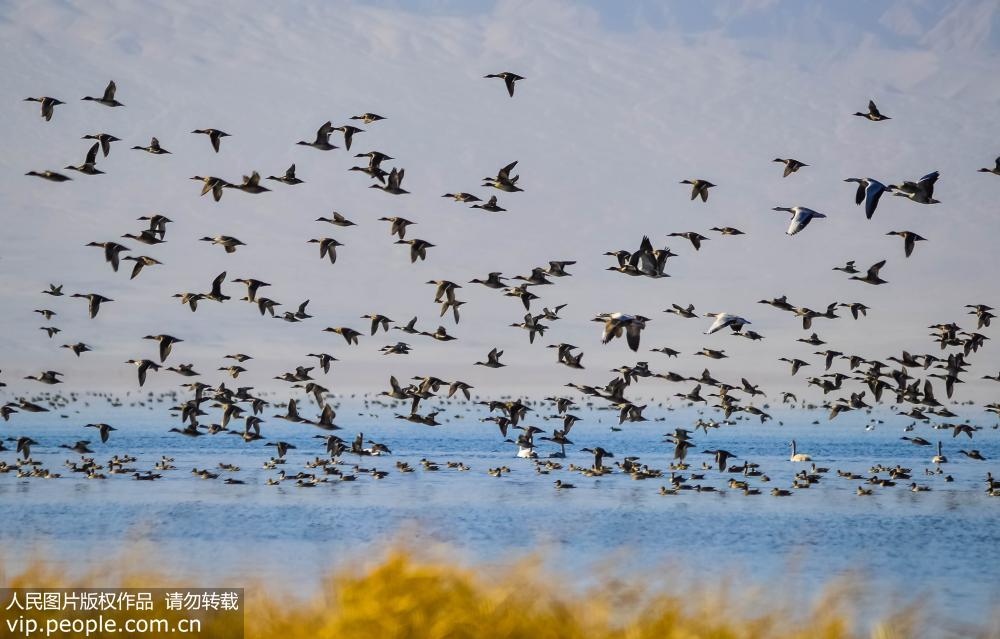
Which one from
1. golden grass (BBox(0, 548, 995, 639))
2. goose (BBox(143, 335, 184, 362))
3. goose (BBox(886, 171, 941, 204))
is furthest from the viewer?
goose (BBox(143, 335, 184, 362))

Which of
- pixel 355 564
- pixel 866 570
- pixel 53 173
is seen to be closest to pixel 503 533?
pixel 866 570

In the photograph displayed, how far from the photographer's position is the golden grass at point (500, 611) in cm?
1152

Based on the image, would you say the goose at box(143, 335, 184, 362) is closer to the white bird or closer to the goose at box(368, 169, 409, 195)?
the goose at box(368, 169, 409, 195)

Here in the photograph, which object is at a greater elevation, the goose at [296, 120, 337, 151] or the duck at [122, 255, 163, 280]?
the goose at [296, 120, 337, 151]

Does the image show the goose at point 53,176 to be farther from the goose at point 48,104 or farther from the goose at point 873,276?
the goose at point 873,276

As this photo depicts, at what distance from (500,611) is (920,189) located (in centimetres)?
2075

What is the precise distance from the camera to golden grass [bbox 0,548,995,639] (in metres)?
11.5

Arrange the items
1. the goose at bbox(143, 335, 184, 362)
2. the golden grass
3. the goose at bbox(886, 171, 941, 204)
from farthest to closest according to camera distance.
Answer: the goose at bbox(143, 335, 184, 362) < the goose at bbox(886, 171, 941, 204) < the golden grass

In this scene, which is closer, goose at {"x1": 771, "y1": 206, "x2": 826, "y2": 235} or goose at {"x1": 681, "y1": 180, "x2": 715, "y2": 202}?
goose at {"x1": 771, "y1": 206, "x2": 826, "y2": 235}

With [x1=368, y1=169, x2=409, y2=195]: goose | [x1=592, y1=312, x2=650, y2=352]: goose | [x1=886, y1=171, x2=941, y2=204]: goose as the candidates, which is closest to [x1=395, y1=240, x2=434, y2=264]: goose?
[x1=368, y1=169, x2=409, y2=195]: goose

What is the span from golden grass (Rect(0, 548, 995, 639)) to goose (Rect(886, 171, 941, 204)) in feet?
57.7

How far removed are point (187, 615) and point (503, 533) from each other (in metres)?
30.2

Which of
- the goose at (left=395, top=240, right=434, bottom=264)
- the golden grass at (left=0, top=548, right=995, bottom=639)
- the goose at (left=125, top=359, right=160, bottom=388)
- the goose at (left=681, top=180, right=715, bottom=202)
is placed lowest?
the golden grass at (left=0, top=548, right=995, bottom=639)

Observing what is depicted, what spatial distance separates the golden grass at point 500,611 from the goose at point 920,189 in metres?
17.6
